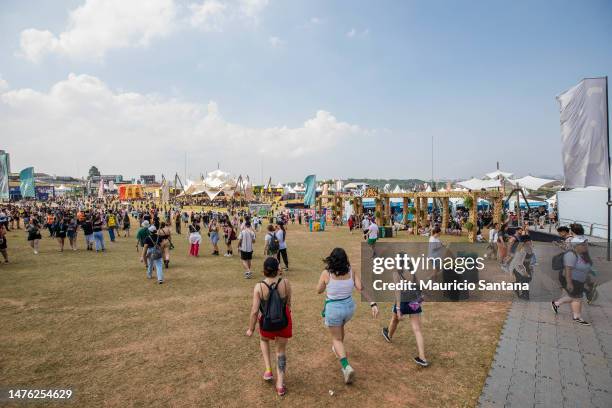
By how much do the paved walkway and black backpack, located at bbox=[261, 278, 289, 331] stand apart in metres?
2.61

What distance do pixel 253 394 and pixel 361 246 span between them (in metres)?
13.0

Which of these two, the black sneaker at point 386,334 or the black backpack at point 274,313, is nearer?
the black backpack at point 274,313

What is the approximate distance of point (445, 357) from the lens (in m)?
4.89

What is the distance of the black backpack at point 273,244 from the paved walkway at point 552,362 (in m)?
6.46

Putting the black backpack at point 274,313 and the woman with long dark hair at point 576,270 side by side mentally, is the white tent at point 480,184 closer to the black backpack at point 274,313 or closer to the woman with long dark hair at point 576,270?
the woman with long dark hair at point 576,270

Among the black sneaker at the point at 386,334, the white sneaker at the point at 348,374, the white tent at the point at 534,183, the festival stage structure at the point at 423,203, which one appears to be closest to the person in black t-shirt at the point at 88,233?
the black sneaker at the point at 386,334

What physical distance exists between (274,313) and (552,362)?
420 centimetres

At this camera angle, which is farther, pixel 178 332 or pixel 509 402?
pixel 178 332

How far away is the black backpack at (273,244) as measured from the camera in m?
10.2

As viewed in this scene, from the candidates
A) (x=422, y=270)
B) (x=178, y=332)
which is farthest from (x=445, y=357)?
(x=178, y=332)

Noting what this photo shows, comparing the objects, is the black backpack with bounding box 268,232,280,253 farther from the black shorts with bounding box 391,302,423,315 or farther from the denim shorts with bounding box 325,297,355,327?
the denim shorts with bounding box 325,297,355,327

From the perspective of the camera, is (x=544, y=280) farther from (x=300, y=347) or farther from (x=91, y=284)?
(x=91, y=284)

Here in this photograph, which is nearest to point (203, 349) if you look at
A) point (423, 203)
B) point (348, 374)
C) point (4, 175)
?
point (348, 374)

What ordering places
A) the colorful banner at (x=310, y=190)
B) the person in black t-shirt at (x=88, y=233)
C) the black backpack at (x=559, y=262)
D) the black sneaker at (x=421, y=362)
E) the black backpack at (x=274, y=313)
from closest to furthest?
the black backpack at (x=274, y=313) < the black sneaker at (x=421, y=362) < the black backpack at (x=559, y=262) < the person in black t-shirt at (x=88, y=233) < the colorful banner at (x=310, y=190)
